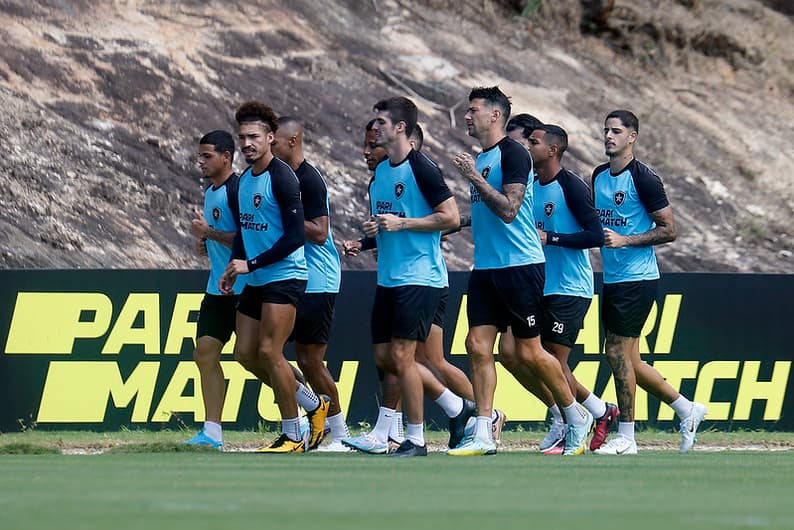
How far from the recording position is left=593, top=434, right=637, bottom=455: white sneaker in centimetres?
1189

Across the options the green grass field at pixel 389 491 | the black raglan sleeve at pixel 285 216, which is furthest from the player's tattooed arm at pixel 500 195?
the green grass field at pixel 389 491

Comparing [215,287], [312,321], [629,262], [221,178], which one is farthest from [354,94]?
[629,262]

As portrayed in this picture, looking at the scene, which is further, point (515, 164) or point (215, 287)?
point (215, 287)

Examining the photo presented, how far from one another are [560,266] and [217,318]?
2.69m

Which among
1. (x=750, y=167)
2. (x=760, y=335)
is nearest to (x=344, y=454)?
(x=760, y=335)

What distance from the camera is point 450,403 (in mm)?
11742

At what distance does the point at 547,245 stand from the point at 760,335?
12.6 feet

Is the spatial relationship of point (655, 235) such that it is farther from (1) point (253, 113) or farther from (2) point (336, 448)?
(1) point (253, 113)

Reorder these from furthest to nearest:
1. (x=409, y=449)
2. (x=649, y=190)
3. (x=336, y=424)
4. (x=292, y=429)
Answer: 1. (x=336, y=424)
2. (x=649, y=190)
3. (x=292, y=429)
4. (x=409, y=449)

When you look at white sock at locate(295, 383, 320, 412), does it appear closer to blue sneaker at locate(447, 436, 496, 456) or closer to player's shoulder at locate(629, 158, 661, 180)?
blue sneaker at locate(447, 436, 496, 456)

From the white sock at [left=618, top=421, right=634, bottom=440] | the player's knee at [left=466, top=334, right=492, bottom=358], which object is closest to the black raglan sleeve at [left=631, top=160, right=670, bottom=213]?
the white sock at [left=618, top=421, right=634, bottom=440]

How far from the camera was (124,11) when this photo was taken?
72.9ft

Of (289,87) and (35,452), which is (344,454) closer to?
(35,452)

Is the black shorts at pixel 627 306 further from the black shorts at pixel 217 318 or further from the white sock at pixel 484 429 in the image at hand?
the black shorts at pixel 217 318
